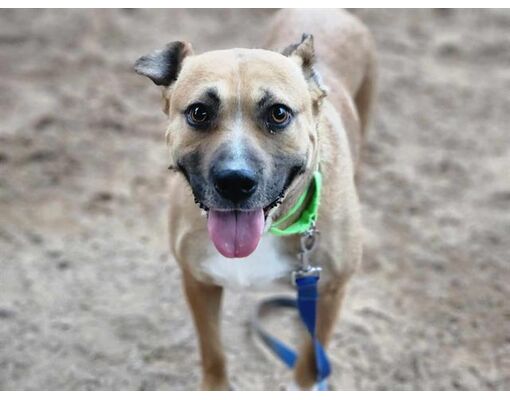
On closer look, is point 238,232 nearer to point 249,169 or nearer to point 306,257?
point 249,169

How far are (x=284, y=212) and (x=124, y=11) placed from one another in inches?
159

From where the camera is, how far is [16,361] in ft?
13.7

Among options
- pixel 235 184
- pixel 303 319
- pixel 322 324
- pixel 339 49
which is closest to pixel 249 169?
pixel 235 184

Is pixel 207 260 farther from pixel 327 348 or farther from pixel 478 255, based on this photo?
pixel 478 255

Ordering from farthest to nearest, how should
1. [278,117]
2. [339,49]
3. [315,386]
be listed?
[339,49]
[315,386]
[278,117]

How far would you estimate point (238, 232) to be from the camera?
3123 millimetres

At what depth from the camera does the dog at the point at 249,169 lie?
3.02 meters

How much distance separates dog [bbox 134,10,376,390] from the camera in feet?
9.90

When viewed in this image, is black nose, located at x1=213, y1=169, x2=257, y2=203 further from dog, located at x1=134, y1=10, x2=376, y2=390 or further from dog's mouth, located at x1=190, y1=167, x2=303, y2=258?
dog's mouth, located at x1=190, y1=167, x2=303, y2=258

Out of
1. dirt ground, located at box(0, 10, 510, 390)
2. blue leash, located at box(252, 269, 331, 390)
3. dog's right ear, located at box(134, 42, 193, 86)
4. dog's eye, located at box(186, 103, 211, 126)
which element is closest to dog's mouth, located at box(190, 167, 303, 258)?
dog's eye, located at box(186, 103, 211, 126)

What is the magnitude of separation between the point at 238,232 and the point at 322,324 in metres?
0.90

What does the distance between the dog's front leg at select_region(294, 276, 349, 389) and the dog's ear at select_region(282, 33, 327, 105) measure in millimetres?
798

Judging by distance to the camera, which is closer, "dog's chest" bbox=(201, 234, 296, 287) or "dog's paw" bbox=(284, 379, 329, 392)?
"dog's chest" bbox=(201, 234, 296, 287)

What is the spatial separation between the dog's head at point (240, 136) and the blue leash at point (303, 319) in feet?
1.42
